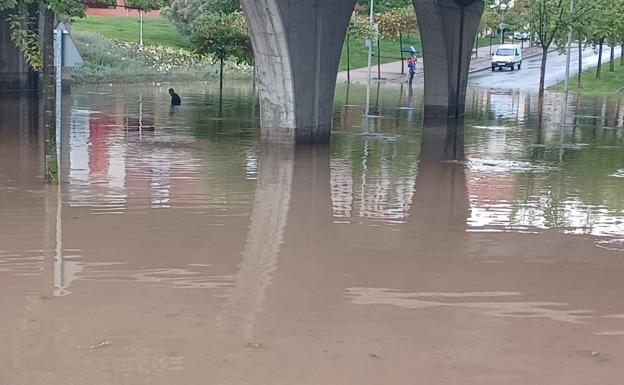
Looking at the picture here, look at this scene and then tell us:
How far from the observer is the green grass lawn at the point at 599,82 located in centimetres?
5216

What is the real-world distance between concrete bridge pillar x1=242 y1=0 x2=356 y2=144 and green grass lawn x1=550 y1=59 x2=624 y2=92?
32.9 m

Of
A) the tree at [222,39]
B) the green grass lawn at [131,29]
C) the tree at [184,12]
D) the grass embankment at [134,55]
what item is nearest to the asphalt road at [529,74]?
the grass embankment at [134,55]

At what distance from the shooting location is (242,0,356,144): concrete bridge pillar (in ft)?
66.4

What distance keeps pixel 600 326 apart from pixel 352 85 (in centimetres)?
4650

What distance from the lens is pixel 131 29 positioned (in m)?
70.5

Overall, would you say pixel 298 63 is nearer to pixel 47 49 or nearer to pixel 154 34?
pixel 47 49

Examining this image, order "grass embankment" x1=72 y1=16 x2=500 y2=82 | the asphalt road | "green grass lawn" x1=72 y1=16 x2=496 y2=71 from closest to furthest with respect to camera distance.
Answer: "grass embankment" x1=72 y1=16 x2=500 y2=82 → the asphalt road → "green grass lawn" x1=72 y1=16 x2=496 y2=71

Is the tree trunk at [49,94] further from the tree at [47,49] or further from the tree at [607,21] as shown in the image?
the tree at [607,21]

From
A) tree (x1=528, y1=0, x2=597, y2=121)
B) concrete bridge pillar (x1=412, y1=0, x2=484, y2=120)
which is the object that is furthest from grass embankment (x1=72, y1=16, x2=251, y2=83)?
tree (x1=528, y1=0, x2=597, y2=121)

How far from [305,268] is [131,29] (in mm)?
63924

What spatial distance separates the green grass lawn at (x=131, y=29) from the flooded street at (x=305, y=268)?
4887cm

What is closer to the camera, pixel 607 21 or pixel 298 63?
pixel 298 63

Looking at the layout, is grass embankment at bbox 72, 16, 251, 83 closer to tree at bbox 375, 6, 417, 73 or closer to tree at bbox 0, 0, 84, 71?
tree at bbox 375, 6, 417, 73

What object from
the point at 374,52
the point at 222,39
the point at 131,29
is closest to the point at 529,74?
the point at 374,52
